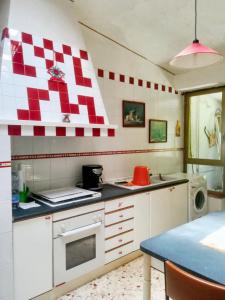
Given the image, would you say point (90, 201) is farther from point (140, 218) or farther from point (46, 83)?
point (46, 83)

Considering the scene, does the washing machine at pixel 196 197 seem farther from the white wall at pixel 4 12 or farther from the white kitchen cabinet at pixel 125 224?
the white wall at pixel 4 12

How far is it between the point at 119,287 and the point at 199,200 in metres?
1.91

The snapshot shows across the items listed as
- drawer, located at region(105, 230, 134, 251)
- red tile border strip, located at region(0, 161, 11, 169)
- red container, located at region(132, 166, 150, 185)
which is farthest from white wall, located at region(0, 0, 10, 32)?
drawer, located at region(105, 230, 134, 251)

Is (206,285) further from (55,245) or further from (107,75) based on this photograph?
(107,75)

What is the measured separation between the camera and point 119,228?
2398 millimetres

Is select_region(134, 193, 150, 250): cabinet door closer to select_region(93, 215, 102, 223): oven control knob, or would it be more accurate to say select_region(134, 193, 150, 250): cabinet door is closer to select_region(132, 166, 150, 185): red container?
select_region(132, 166, 150, 185): red container

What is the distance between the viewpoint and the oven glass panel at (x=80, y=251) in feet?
6.64

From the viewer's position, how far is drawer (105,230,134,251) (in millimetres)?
2315

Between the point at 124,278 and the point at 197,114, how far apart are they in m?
2.76

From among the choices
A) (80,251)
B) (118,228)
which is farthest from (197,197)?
(80,251)

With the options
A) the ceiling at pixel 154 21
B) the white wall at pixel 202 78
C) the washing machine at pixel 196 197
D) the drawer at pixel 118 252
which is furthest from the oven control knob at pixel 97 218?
the white wall at pixel 202 78

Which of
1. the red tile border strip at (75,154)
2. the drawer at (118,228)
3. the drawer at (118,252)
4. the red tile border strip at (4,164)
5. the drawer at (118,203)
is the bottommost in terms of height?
the drawer at (118,252)

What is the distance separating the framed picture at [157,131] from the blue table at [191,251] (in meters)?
2.02

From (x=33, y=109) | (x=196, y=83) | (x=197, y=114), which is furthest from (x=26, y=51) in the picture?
(x=197, y=114)
